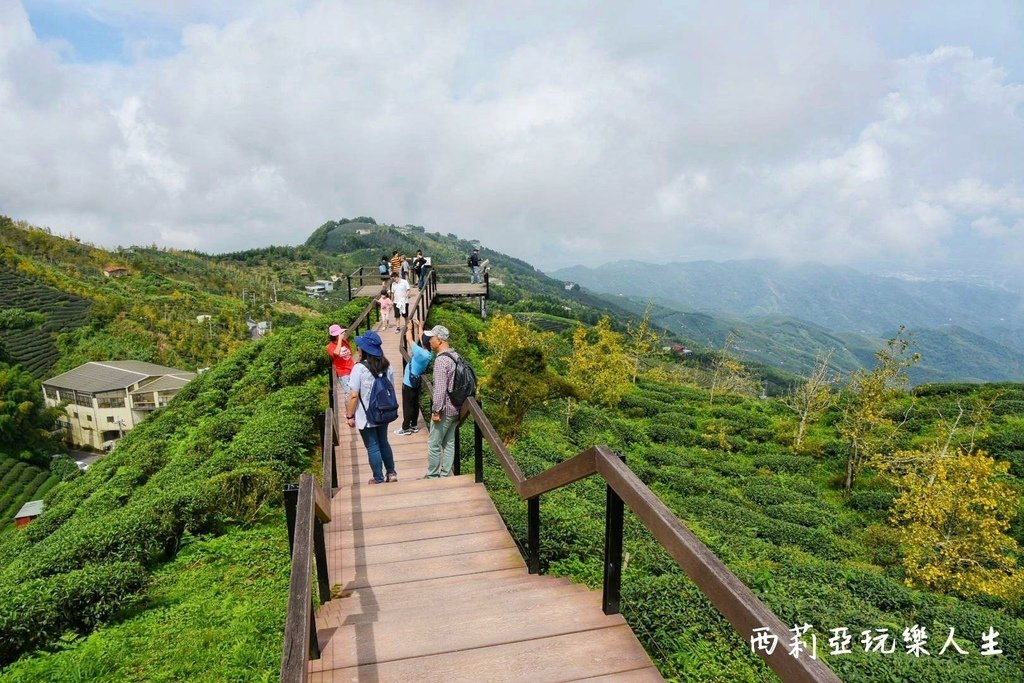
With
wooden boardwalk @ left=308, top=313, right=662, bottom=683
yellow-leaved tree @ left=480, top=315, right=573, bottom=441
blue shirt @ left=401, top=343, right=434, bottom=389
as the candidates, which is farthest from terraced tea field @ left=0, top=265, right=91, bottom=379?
wooden boardwalk @ left=308, top=313, right=662, bottom=683

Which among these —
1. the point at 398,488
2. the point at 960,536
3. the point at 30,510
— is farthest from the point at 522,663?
the point at 30,510

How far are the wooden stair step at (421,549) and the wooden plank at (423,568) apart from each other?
7cm

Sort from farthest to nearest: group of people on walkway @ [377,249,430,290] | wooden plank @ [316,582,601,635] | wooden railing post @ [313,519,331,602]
→ group of people on walkway @ [377,249,430,290] → wooden railing post @ [313,519,331,602] → wooden plank @ [316,582,601,635]

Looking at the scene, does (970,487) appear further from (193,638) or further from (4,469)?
(4,469)

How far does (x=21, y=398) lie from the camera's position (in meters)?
57.5

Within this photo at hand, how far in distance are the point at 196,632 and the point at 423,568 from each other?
2.27 m

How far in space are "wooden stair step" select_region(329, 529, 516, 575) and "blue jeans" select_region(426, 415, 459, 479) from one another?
176 centimetres

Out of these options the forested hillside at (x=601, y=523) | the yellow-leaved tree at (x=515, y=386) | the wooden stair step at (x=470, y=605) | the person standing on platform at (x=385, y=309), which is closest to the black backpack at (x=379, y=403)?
the forested hillside at (x=601, y=523)

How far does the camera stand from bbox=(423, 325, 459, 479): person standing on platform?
5.91 meters

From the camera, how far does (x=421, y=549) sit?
4.31 metres

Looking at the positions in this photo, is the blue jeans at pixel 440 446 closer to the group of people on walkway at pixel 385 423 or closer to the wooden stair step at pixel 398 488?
the group of people on walkway at pixel 385 423

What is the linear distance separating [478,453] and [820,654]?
12.6 feet

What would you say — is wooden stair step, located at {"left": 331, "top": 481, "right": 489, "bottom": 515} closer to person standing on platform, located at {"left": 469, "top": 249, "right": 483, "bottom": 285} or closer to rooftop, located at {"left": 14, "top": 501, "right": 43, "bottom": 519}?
person standing on platform, located at {"left": 469, "top": 249, "right": 483, "bottom": 285}

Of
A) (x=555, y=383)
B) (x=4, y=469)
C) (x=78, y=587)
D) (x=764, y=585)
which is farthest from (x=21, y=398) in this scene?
(x=764, y=585)
